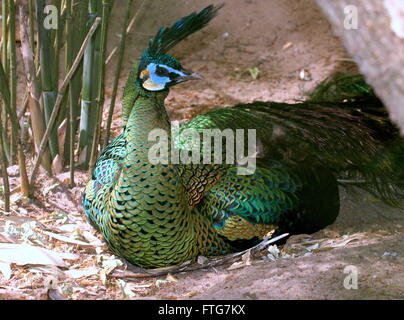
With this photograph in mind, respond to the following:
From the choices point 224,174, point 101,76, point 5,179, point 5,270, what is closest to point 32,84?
point 101,76

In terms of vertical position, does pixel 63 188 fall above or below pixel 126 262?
above

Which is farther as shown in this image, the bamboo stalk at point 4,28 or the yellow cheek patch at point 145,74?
the bamboo stalk at point 4,28

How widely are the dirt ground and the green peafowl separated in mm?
152

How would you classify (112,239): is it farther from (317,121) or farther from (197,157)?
(317,121)

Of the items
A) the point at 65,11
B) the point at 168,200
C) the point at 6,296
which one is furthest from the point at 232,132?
the point at 6,296

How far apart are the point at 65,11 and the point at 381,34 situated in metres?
2.78

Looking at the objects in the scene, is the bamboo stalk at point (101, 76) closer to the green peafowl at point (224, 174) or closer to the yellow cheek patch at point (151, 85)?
the green peafowl at point (224, 174)

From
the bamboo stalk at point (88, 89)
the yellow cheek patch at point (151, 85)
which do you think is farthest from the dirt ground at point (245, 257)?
the yellow cheek patch at point (151, 85)

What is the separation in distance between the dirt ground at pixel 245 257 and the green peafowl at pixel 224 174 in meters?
0.15

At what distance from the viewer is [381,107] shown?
12.2ft

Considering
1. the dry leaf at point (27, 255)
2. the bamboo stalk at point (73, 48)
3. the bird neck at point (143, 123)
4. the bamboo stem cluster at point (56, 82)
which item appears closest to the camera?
the bird neck at point (143, 123)

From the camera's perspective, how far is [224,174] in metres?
3.21

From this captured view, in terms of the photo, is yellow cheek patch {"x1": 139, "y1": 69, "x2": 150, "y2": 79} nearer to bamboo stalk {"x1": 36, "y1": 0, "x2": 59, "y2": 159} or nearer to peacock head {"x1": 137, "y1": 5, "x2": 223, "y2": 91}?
peacock head {"x1": 137, "y1": 5, "x2": 223, "y2": 91}

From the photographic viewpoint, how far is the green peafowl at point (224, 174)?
2.80m
